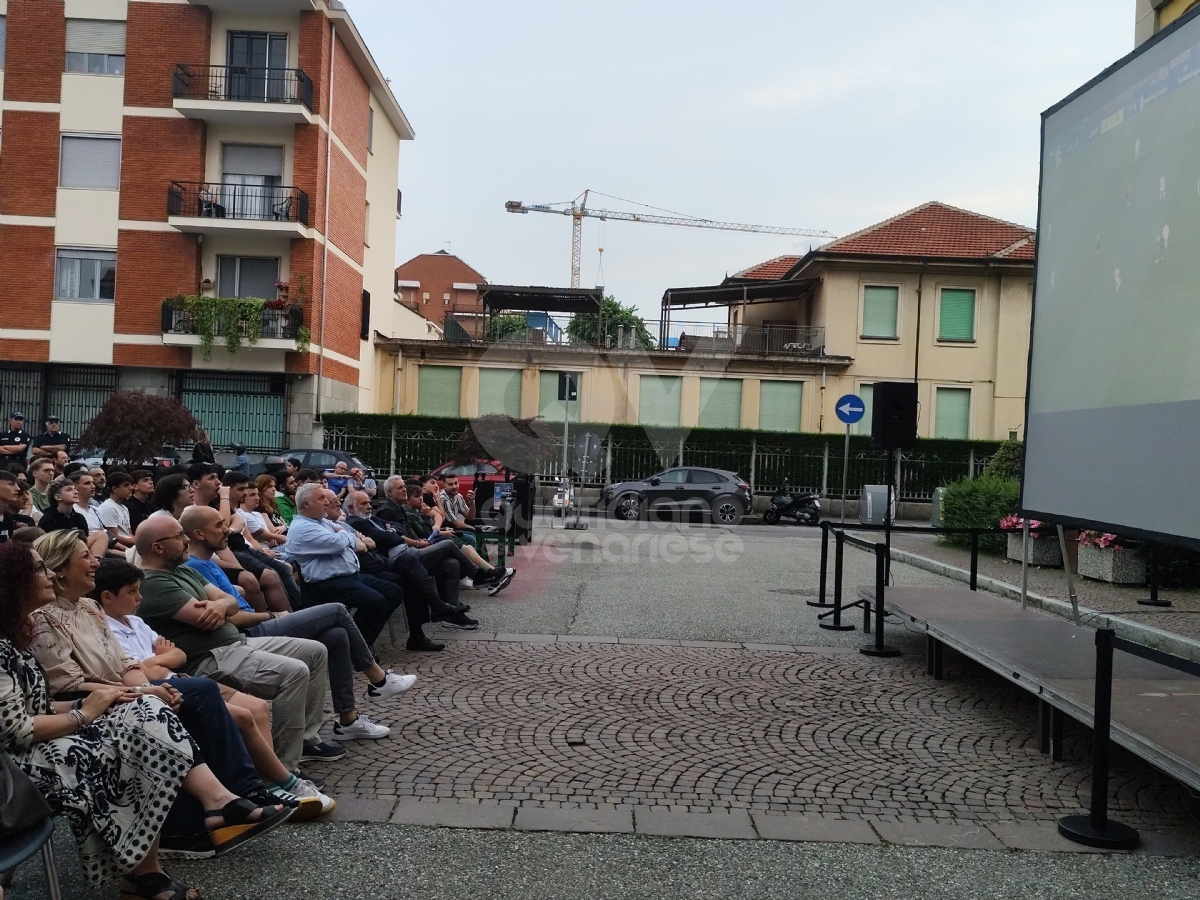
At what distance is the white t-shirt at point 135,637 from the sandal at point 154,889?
1.06m

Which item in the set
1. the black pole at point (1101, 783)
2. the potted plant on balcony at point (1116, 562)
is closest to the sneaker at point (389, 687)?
the black pole at point (1101, 783)

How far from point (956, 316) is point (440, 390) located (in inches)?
714

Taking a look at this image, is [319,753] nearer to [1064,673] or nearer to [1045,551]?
[1064,673]

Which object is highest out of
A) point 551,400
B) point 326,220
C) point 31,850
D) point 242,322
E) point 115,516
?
point 326,220

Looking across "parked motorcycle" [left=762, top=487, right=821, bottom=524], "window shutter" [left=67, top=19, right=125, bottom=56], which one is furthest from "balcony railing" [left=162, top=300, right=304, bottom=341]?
"parked motorcycle" [left=762, top=487, right=821, bottom=524]

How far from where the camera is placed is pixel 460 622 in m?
9.09

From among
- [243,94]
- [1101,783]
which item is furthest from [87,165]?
[1101,783]

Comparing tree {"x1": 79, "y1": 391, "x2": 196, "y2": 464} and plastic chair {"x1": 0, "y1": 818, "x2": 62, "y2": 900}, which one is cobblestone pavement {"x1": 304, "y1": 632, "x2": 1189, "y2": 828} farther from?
tree {"x1": 79, "y1": 391, "x2": 196, "y2": 464}

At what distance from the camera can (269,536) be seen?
8375mm

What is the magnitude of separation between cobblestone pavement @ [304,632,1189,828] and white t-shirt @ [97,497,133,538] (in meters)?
2.92

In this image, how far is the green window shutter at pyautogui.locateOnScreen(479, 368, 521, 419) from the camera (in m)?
34.0

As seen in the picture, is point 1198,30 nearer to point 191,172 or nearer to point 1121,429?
point 1121,429

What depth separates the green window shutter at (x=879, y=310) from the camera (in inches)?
1342

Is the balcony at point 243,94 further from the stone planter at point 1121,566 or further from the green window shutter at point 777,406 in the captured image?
the stone planter at point 1121,566
